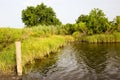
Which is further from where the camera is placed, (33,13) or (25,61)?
(33,13)

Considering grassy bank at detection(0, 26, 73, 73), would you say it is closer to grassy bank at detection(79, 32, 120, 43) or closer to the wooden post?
the wooden post

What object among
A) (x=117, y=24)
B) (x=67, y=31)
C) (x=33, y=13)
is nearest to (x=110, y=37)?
(x=117, y=24)

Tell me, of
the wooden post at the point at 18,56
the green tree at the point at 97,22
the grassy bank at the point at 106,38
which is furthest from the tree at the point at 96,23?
the wooden post at the point at 18,56

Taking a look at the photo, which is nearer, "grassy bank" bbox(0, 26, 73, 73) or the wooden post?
the wooden post

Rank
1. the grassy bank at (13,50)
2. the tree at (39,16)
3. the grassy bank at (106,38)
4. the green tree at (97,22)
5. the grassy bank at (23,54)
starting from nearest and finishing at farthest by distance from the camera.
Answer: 1. the grassy bank at (23,54)
2. the grassy bank at (13,50)
3. the grassy bank at (106,38)
4. the green tree at (97,22)
5. the tree at (39,16)

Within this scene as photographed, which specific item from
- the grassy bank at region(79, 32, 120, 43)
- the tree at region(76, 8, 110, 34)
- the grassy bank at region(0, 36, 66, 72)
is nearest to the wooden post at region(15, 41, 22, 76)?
the grassy bank at region(0, 36, 66, 72)

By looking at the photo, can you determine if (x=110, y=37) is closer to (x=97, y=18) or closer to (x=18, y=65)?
(x=97, y=18)

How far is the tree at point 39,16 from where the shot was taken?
200 feet

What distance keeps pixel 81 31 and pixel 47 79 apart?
33.6 m

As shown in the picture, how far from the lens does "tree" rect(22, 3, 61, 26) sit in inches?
2404

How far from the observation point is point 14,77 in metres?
12.7

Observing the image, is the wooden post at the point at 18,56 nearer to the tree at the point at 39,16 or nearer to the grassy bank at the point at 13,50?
the grassy bank at the point at 13,50

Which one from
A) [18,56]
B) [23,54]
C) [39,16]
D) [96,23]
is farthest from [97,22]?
[18,56]

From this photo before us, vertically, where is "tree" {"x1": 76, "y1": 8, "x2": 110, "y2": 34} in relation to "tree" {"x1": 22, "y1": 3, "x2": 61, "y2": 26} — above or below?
below
